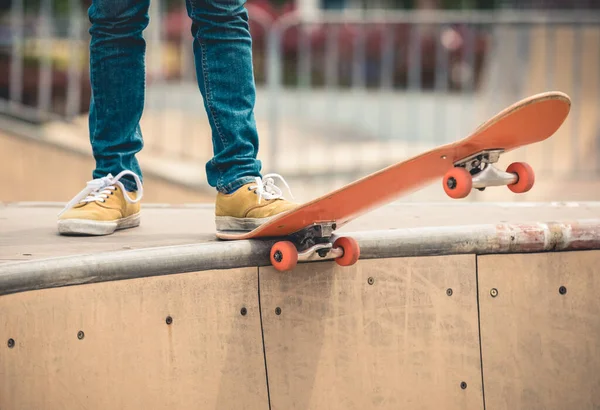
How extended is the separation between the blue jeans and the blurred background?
331 centimetres

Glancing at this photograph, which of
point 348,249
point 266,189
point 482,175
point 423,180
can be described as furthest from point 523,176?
point 266,189

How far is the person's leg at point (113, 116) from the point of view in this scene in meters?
2.51

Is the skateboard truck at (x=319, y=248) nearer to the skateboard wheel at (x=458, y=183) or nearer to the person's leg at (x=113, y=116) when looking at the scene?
the skateboard wheel at (x=458, y=183)

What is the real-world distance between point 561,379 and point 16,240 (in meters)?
1.63

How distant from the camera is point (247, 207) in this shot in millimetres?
2369

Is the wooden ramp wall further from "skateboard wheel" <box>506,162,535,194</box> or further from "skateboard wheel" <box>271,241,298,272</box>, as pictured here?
"skateboard wheel" <box>506,162,535,194</box>

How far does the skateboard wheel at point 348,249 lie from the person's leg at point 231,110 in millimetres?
278

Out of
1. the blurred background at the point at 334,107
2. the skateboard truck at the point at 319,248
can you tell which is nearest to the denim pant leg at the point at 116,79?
the skateboard truck at the point at 319,248

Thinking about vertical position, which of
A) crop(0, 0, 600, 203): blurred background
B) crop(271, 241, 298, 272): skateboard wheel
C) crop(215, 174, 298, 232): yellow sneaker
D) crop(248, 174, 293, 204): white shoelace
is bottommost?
crop(271, 241, 298, 272): skateboard wheel

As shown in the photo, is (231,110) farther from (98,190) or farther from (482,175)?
(482,175)

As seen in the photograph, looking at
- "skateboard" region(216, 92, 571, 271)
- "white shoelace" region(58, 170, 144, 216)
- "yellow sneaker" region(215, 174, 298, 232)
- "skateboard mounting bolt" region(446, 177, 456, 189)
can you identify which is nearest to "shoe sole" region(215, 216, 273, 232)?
"yellow sneaker" region(215, 174, 298, 232)

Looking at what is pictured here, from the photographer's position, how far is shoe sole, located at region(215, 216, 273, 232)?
2.37m

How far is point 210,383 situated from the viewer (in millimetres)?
2115

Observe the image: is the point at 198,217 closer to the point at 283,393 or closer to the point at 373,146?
the point at 283,393
